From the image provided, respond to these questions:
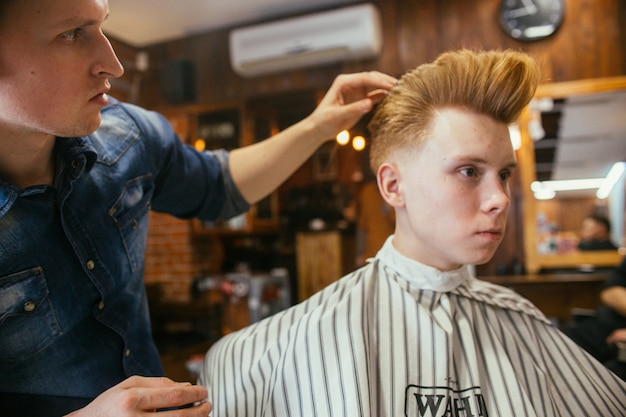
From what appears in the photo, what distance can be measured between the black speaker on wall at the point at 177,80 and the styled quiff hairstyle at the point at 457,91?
12.7ft

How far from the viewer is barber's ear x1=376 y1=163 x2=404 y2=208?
44.1 inches

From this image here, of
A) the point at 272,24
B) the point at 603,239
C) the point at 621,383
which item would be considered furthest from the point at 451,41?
the point at 621,383

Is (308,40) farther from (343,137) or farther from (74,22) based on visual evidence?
(74,22)

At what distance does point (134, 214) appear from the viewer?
3.64ft

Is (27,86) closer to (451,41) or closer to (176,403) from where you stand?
(176,403)

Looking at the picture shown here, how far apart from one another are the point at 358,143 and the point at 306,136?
13 cm

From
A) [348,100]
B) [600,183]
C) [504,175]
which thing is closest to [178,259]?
[600,183]

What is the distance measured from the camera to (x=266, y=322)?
1185 millimetres

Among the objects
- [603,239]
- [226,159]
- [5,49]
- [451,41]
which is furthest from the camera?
[451,41]

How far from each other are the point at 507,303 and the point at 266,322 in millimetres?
583

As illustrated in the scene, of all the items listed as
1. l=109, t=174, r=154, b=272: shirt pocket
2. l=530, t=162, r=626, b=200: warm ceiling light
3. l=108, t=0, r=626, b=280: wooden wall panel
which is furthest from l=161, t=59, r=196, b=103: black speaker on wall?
l=109, t=174, r=154, b=272: shirt pocket

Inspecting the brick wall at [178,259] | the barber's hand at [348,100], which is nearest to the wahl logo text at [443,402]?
the barber's hand at [348,100]

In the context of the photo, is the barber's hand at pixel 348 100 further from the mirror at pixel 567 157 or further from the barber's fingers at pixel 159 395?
the mirror at pixel 567 157

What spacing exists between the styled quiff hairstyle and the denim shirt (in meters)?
0.58
